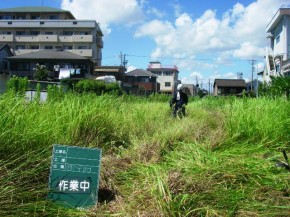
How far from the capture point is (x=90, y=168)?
3.56 metres

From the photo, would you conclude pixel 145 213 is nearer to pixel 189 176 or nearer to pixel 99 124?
pixel 189 176

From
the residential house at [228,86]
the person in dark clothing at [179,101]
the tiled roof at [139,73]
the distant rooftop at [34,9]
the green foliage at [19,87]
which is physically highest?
the distant rooftop at [34,9]

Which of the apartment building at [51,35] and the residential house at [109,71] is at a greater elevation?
the apartment building at [51,35]

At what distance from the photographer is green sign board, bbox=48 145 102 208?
136 inches

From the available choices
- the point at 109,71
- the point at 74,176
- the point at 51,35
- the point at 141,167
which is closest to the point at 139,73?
the point at 109,71

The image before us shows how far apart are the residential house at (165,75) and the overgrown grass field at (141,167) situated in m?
82.8

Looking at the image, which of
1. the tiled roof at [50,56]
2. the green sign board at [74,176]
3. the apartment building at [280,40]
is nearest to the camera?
the green sign board at [74,176]

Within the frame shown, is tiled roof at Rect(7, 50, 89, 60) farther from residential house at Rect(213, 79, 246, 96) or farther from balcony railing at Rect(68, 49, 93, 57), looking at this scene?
residential house at Rect(213, 79, 246, 96)

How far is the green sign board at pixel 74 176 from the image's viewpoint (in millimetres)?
3443

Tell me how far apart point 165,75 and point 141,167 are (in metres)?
89.1

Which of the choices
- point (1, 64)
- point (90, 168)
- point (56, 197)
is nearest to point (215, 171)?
point (90, 168)

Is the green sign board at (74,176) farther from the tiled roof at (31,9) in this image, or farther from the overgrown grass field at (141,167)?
the tiled roof at (31,9)

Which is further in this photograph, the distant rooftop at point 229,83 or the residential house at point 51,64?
the distant rooftop at point 229,83

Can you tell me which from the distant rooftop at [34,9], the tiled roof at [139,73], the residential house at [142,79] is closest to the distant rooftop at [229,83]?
the residential house at [142,79]
